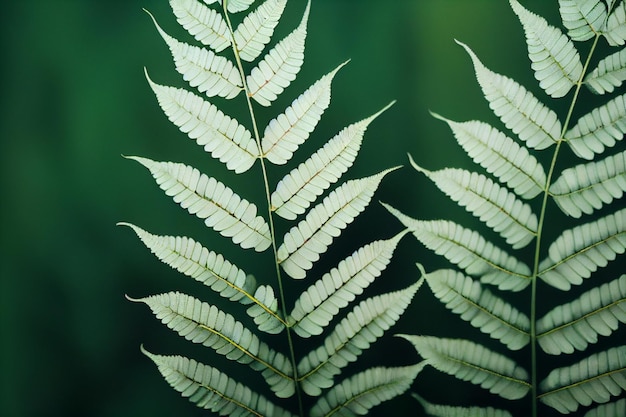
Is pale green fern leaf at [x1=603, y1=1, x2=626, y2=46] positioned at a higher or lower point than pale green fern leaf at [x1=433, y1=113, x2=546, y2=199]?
higher

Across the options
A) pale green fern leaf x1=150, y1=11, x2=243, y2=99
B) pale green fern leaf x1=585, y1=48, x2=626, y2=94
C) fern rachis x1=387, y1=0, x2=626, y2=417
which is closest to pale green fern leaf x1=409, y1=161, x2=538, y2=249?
fern rachis x1=387, y1=0, x2=626, y2=417

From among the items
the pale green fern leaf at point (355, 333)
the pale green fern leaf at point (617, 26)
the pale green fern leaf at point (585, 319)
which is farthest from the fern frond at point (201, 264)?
the pale green fern leaf at point (617, 26)

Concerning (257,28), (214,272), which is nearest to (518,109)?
(257,28)

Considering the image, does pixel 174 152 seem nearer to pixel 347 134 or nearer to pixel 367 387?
pixel 347 134

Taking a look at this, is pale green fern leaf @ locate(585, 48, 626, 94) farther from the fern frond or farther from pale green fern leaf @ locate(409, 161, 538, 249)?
the fern frond

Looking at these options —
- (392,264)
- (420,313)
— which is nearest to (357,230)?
(392,264)

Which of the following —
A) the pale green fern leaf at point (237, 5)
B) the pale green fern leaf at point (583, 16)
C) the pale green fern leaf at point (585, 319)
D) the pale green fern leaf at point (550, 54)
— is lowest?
the pale green fern leaf at point (585, 319)

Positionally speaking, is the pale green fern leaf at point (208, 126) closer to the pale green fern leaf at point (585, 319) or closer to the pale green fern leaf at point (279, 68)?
the pale green fern leaf at point (279, 68)

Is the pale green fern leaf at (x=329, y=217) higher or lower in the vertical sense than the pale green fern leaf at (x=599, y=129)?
lower
